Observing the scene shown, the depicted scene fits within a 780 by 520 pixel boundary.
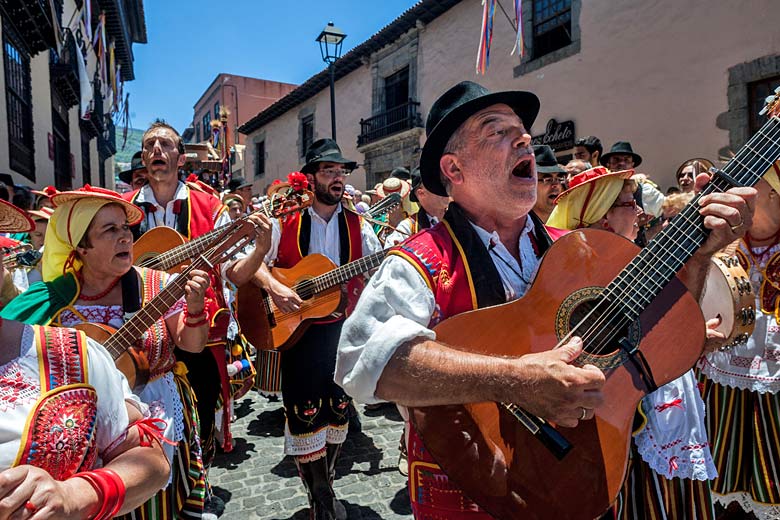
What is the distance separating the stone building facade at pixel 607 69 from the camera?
315 inches

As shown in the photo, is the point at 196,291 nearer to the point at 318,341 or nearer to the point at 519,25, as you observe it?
the point at 318,341

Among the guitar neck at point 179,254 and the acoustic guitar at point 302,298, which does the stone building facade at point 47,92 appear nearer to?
the guitar neck at point 179,254

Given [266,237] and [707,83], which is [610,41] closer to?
[707,83]

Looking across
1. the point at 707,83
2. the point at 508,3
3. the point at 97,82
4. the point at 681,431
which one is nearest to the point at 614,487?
the point at 681,431

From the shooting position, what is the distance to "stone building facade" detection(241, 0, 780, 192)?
801 centimetres

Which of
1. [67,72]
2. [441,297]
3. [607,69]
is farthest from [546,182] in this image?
[67,72]

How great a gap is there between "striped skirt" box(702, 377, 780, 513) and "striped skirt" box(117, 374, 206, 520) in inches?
115

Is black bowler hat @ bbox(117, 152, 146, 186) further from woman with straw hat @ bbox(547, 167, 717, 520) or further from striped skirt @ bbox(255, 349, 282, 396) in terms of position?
→ woman with straw hat @ bbox(547, 167, 717, 520)

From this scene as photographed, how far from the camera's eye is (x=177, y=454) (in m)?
2.47

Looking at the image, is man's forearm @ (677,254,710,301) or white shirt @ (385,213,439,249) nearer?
man's forearm @ (677,254,710,301)

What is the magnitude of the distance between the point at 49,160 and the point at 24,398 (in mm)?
12840

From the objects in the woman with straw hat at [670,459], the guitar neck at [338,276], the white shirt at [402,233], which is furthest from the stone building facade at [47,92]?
the woman with straw hat at [670,459]

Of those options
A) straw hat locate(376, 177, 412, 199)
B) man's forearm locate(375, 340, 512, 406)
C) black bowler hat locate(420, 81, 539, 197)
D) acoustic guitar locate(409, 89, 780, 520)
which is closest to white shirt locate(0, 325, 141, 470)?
man's forearm locate(375, 340, 512, 406)

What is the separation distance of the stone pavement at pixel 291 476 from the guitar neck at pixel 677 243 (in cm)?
252
